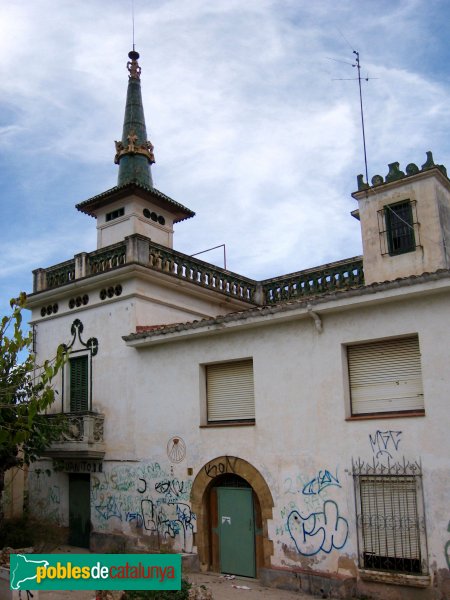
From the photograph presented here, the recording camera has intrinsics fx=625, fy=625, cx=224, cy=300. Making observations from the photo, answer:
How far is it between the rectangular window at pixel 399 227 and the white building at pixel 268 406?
1.3 inches

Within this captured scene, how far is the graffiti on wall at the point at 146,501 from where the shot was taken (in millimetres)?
14141

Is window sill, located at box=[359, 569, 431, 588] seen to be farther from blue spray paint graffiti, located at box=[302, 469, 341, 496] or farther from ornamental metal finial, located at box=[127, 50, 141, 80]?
ornamental metal finial, located at box=[127, 50, 141, 80]

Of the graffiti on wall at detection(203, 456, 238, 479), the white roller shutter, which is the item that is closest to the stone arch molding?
the graffiti on wall at detection(203, 456, 238, 479)

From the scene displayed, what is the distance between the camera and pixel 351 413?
39.3 ft

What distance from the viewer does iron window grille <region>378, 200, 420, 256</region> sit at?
568 inches

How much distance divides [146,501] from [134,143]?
1228 cm

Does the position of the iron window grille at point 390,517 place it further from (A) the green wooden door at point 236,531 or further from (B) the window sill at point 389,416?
(A) the green wooden door at point 236,531

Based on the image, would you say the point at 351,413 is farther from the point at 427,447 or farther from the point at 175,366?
the point at 175,366

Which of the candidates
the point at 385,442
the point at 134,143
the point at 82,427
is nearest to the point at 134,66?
the point at 134,143

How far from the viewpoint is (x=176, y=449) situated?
14.5 meters

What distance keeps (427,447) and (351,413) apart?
1.68 m

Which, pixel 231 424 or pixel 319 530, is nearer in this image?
pixel 319 530

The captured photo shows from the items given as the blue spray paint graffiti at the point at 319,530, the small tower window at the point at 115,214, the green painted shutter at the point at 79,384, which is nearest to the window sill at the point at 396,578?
the blue spray paint graffiti at the point at 319,530

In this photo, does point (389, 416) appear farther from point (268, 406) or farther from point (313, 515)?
point (268, 406)
